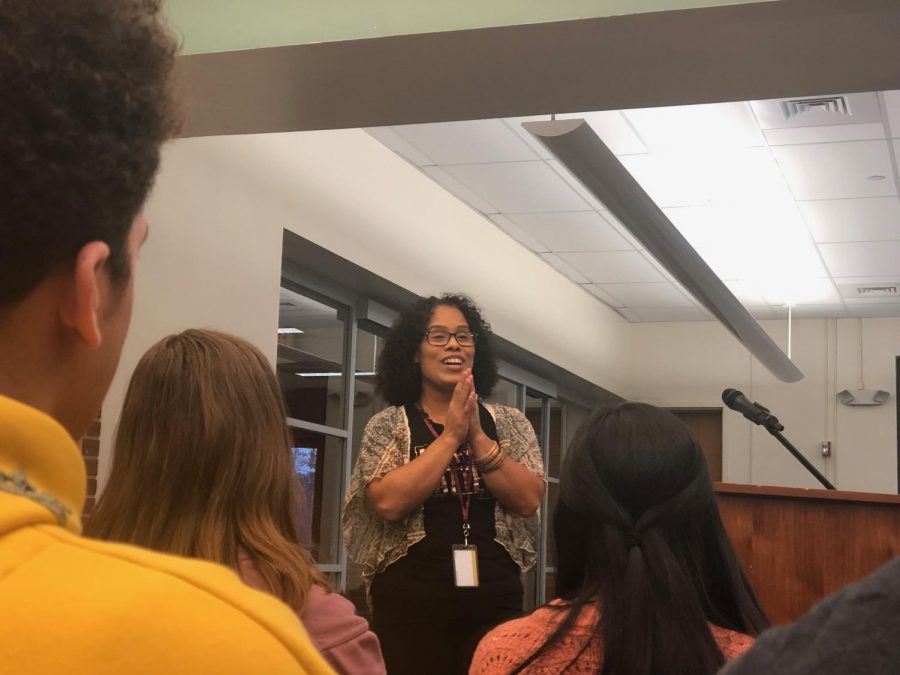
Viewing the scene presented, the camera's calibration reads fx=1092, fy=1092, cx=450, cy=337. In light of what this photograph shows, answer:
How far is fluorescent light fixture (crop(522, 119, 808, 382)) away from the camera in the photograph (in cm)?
386

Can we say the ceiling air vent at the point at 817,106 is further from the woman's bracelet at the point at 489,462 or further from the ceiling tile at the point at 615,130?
the woman's bracelet at the point at 489,462

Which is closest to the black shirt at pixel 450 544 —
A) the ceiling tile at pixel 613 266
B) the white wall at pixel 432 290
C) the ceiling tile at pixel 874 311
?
the white wall at pixel 432 290

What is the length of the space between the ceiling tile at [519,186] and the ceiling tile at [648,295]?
2.16 metres

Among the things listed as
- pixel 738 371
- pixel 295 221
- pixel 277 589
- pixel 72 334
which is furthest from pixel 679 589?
pixel 738 371

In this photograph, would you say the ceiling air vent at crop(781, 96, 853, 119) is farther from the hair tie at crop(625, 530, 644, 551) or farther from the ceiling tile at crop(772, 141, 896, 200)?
the hair tie at crop(625, 530, 644, 551)

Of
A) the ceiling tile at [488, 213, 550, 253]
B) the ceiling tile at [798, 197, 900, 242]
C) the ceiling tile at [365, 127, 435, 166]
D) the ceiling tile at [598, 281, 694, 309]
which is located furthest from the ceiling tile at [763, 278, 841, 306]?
the ceiling tile at [365, 127, 435, 166]

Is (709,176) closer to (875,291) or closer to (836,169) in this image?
(836,169)

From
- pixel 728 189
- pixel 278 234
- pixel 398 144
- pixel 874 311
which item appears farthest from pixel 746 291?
pixel 278 234

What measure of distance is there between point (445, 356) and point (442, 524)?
1.87ft

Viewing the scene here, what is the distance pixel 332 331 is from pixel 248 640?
5.34 meters

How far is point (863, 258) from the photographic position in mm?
7605

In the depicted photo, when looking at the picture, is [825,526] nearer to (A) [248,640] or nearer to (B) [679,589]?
(B) [679,589]

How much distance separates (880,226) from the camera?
6895mm

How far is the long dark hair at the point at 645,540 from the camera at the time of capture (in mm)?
1485
